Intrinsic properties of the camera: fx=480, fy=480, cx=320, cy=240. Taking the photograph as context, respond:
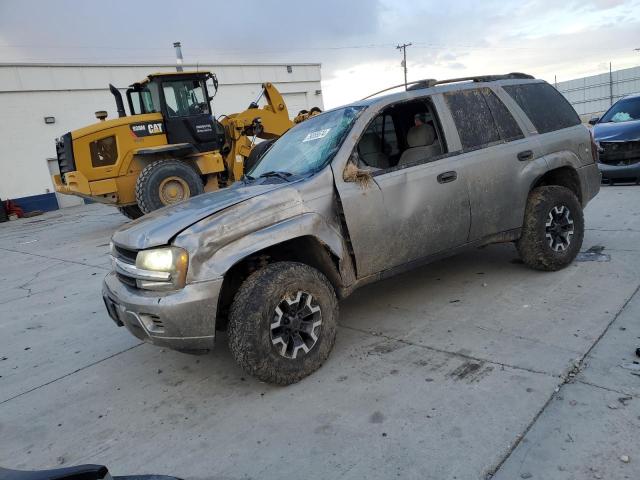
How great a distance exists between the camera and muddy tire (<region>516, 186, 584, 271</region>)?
14.4ft

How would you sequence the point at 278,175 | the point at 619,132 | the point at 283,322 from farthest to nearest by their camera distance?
the point at 619,132 → the point at 278,175 → the point at 283,322

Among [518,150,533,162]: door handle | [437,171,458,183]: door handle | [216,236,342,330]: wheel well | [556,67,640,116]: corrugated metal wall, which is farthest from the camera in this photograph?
[556,67,640,116]: corrugated metal wall

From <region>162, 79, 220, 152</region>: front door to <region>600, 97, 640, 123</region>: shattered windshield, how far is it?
8330 mm

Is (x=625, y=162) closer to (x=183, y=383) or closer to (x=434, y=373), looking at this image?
(x=434, y=373)

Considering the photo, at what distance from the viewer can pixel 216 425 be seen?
2.90 metres

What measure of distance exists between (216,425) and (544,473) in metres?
1.80

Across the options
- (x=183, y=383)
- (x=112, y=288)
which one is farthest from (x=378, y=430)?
(x=112, y=288)

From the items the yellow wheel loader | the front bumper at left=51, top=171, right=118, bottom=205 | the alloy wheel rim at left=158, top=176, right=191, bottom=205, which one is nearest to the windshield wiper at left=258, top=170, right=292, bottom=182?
the yellow wheel loader

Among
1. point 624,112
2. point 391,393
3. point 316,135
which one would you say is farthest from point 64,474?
point 624,112

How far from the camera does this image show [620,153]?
8398 mm

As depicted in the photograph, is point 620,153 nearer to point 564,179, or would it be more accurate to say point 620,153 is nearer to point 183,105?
point 564,179

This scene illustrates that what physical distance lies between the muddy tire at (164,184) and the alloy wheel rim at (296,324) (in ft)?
A: 24.0

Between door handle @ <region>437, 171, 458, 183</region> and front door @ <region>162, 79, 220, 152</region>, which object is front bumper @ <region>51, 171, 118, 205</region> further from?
door handle @ <region>437, 171, 458, 183</region>

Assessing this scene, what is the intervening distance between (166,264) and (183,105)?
8655mm
